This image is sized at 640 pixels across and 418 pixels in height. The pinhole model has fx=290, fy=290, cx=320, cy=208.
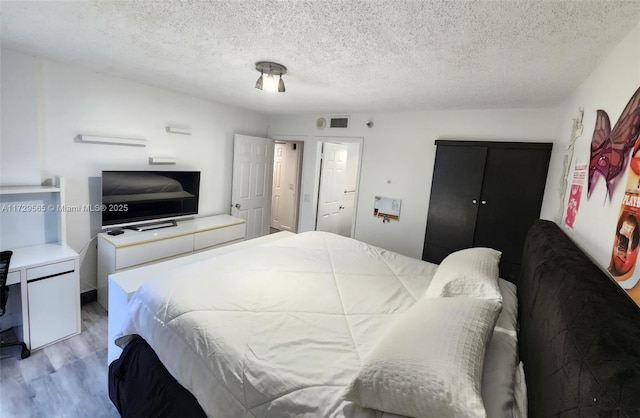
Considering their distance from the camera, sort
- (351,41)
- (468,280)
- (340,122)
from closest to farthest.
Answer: (468,280) < (351,41) < (340,122)

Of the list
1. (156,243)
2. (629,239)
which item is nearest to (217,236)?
(156,243)

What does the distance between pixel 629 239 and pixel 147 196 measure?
4.00 m

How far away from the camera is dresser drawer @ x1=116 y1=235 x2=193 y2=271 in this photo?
9.78 feet

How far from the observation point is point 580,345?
0.78 meters

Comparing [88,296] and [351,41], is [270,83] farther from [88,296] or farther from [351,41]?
[88,296]

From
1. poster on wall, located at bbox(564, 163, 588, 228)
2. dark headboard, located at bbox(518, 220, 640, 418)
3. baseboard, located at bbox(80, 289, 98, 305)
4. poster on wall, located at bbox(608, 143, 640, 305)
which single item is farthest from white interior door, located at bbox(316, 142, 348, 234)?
poster on wall, located at bbox(608, 143, 640, 305)

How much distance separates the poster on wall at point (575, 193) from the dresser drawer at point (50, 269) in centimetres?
381

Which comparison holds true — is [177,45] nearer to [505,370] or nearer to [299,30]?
[299,30]

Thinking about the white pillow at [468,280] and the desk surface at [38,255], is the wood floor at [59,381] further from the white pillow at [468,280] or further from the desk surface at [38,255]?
the white pillow at [468,280]

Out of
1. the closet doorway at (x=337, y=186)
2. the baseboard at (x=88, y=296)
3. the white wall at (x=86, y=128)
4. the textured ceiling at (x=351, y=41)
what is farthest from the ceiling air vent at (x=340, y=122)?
the baseboard at (x=88, y=296)

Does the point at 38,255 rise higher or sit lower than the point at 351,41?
lower

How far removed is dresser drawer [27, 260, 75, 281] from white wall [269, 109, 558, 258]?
3268mm

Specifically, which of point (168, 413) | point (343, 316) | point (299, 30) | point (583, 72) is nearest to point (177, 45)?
point (299, 30)

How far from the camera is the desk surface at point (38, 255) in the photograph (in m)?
2.31
